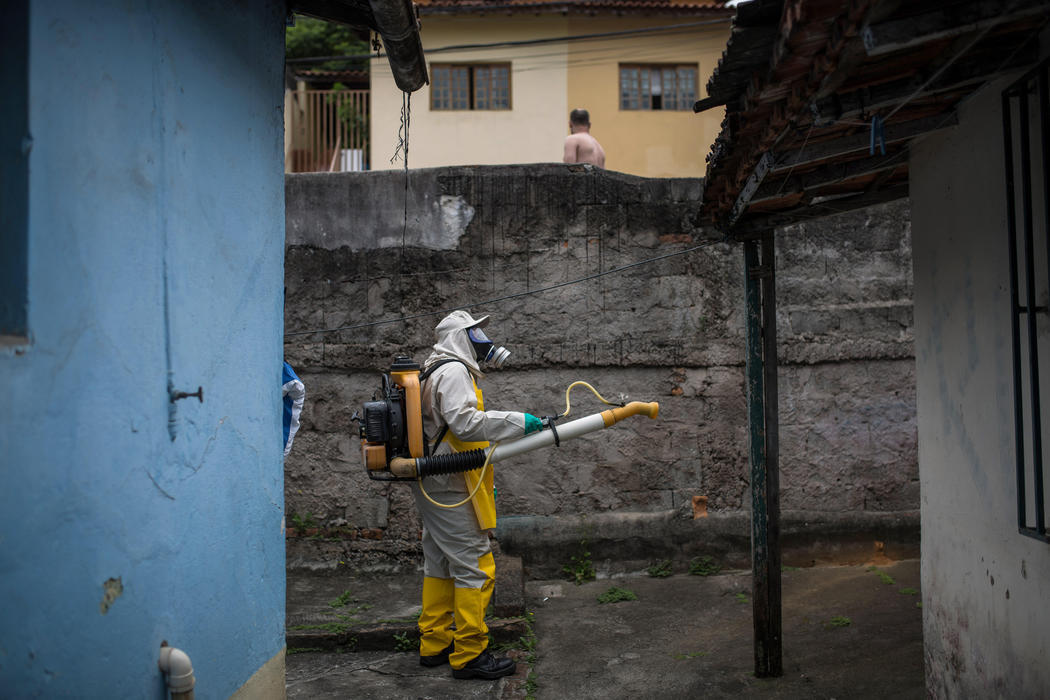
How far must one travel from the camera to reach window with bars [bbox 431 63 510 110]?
14641 millimetres

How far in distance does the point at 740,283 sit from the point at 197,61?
4677 mm

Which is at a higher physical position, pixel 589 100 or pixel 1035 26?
pixel 589 100

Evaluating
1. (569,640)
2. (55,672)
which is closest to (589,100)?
(569,640)

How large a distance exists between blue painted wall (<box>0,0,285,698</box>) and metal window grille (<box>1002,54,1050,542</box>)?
2833 mm

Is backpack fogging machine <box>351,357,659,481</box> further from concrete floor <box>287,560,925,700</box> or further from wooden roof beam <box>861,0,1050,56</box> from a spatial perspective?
wooden roof beam <box>861,0,1050,56</box>

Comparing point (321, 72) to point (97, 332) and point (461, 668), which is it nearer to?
point (461, 668)

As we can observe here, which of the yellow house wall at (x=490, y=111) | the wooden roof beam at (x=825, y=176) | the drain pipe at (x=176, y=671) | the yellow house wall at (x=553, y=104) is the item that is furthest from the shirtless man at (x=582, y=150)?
the yellow house wall at (x=553, y=104)

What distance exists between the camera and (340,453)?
6508 mm

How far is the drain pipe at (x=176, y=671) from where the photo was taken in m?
2.68

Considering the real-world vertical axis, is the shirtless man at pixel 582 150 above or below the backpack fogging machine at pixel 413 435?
above

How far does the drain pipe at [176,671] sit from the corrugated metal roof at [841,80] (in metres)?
2.57

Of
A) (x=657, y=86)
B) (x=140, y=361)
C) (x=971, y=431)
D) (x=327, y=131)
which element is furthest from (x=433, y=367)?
(x=657, y=86)

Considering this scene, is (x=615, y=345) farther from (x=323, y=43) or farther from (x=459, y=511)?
(x=323, y=43)

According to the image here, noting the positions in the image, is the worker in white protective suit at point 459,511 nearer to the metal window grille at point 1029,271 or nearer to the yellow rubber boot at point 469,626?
the yellow rubber boot at point 469,626
